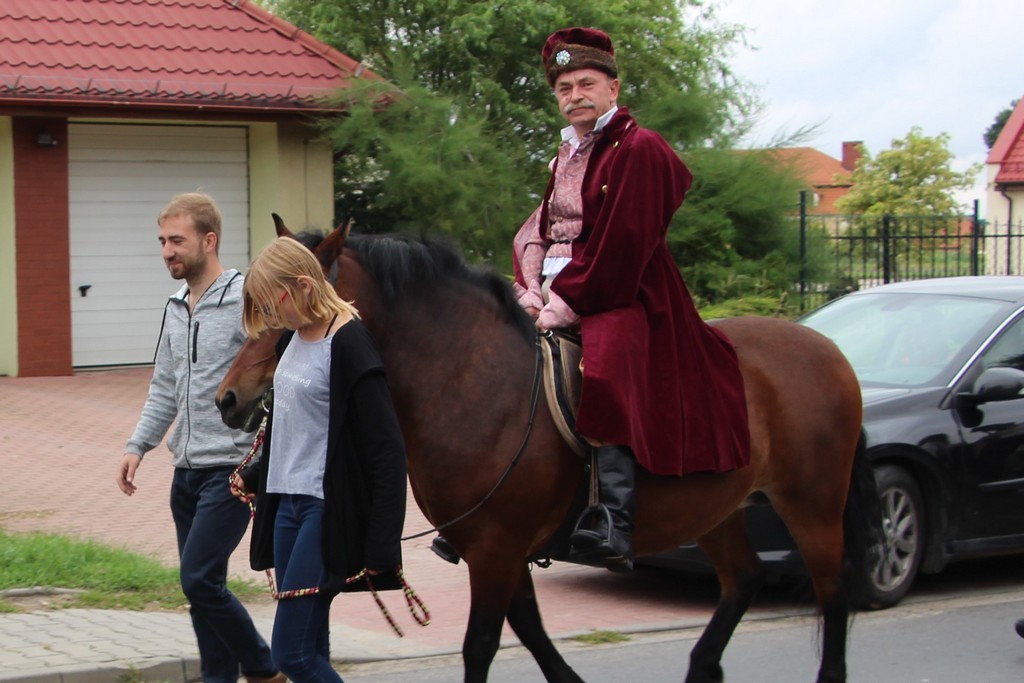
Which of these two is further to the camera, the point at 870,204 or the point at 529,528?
the point at 870,204

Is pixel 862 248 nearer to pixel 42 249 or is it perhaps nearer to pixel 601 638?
pixel 42 249

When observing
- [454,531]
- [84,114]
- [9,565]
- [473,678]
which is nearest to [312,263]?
[454,531]

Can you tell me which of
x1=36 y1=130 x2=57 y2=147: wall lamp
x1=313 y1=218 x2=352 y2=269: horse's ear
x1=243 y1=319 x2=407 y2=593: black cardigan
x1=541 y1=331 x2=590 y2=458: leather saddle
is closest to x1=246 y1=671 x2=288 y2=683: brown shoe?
x1=243 y1=319 x2=407 y2=593: black cardigan

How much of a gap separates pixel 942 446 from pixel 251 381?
4.68 meters

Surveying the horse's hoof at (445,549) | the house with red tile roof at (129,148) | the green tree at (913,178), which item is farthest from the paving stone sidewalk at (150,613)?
the green tree at (913,178)

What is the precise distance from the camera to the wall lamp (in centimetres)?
1631

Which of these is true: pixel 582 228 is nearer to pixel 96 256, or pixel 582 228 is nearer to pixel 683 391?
pixel 683 391

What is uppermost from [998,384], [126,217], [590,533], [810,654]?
[126,217]

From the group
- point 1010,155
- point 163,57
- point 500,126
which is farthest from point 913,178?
point 163,57

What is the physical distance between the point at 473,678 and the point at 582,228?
1.74 meters

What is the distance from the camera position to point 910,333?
27.7 ft

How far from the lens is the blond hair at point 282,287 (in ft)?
14.0

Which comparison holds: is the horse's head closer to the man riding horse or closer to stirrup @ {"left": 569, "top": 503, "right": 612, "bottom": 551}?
the man riding horse

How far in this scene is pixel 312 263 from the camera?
14.3ft
